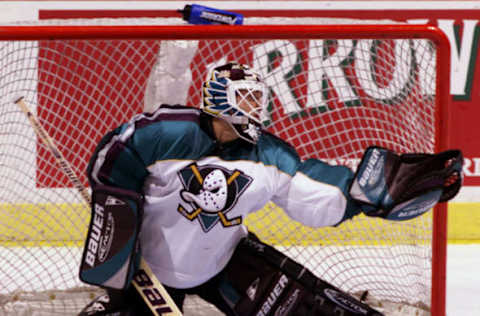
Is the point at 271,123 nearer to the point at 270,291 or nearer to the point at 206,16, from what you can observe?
the point at 206,16

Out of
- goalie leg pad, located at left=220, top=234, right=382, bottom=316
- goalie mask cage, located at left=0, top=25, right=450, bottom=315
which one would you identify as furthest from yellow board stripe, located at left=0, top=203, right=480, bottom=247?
goalie leg pad, located at left=220, top=234, right=382, bottom=316

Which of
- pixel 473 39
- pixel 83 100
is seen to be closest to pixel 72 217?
pixel 83 100

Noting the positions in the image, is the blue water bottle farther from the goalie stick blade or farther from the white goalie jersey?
the goalie stick blade

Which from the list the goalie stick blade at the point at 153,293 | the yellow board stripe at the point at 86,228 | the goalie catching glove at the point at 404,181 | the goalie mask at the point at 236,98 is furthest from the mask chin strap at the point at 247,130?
the yellow board stripe at the point at 86,228

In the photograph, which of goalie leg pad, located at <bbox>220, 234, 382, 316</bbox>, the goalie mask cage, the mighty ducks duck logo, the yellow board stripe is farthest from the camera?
the yellow board stripe

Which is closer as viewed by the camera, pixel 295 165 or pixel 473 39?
pixel 295 165

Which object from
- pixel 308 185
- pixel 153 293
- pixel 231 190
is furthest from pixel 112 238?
pixel 308 185

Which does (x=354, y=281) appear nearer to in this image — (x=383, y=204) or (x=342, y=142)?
(x=342, y=142)

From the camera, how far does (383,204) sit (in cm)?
185

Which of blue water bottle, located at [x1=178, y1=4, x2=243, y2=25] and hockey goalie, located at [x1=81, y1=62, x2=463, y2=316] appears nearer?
hockey goalie, located at [x1=81, y1=62, x2=463, y2=316]

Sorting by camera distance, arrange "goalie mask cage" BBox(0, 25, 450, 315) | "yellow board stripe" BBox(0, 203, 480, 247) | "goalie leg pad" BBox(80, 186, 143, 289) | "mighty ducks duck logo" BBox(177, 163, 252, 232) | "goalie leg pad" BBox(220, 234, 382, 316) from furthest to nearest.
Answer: "yellow board stripe" BBox(0, 203, 480, 247) < "goalie mask cage" BBox(0, 25, 450, 315) < "goalie leg pad" BBox(220, 234, 382, 316) < "mighty ducks duck logo" BBox(177, 163, 252, 232) < "goalie leg pad" BBox(80, 186, 143, 289)

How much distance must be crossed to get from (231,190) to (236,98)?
0.27 m

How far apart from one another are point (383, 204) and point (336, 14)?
1.86 metres

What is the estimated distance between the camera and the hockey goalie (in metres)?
1.83
